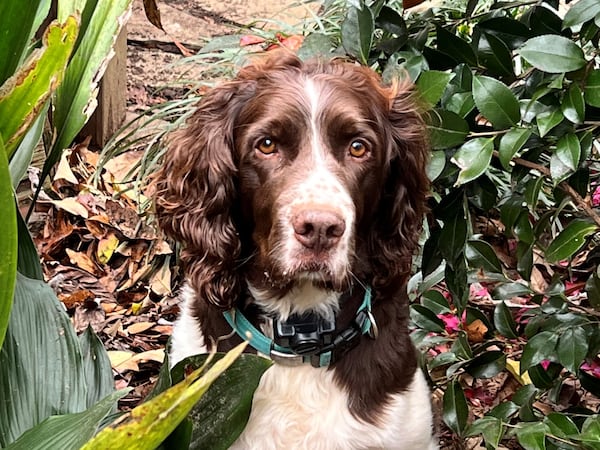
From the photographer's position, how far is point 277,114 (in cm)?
215

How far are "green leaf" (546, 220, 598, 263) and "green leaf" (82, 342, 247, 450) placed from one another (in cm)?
136

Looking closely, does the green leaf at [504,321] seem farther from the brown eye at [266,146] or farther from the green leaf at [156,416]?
the green leaf at [156,416]

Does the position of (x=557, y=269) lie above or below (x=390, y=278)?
below

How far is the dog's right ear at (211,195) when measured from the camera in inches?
90.0

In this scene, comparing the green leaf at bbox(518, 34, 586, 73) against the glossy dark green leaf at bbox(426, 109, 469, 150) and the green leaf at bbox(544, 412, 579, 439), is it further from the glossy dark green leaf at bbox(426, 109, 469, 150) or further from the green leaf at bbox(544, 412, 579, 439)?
the green leaf at bbox(544, 412, 579, 439)

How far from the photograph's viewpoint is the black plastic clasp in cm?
228

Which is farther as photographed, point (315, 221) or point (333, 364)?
point (333, 364)

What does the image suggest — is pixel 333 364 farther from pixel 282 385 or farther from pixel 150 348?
pixel 150 348

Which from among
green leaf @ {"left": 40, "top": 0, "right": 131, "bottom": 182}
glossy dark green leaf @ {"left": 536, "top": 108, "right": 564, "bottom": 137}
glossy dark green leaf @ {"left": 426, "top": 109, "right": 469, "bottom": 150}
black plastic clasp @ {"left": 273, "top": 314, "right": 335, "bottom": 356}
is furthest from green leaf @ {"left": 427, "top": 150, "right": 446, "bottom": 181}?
green leaf @ {"left": 40, "top": 0, "right": 131, "bottom": 182}

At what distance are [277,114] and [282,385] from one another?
72 centimetres

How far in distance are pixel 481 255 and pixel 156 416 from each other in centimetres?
176

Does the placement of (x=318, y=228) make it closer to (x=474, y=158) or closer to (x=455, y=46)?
(x=474, y=158)

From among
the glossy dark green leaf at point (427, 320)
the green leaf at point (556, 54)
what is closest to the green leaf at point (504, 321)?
the glossy dark green leaf at point (427, 320)

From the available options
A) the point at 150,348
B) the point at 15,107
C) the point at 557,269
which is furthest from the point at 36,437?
the point at 557,269
